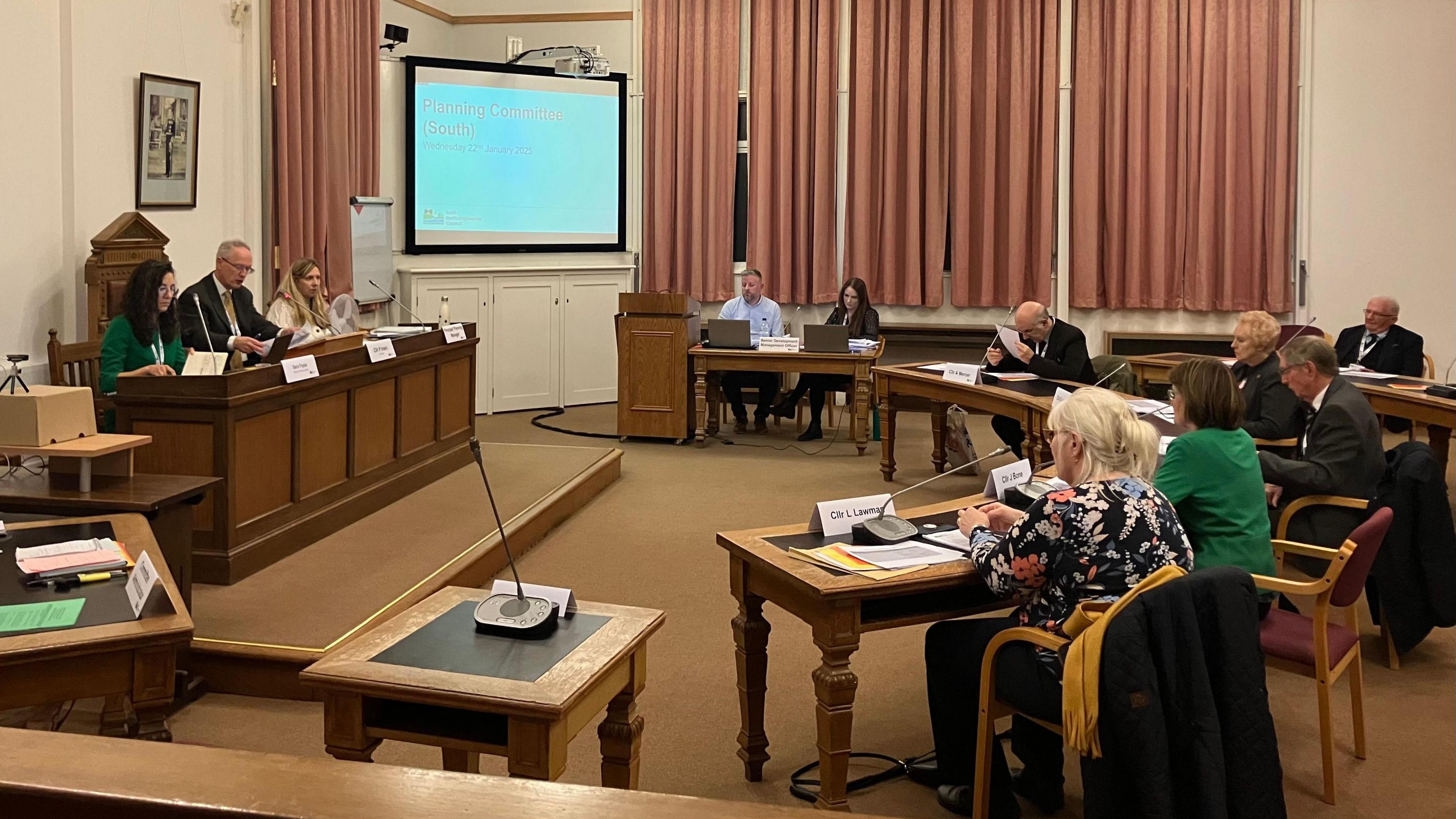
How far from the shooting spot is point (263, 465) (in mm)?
4727

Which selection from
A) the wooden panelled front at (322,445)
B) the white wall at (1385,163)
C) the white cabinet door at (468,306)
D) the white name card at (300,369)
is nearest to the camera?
the white name card at (300,369)

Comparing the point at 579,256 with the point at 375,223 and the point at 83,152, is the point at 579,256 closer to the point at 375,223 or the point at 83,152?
the point at 375,223

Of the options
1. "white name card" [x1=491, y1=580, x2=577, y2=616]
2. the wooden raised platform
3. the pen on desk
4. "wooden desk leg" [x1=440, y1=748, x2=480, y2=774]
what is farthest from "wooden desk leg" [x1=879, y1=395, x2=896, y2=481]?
the pen on desk

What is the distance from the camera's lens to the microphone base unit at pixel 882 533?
3193 mm

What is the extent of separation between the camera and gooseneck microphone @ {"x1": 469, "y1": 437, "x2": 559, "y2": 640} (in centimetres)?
239

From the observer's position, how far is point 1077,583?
2742 mm

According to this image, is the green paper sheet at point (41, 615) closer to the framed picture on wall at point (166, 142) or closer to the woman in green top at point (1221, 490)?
the woman in green top at point (1221, 490)

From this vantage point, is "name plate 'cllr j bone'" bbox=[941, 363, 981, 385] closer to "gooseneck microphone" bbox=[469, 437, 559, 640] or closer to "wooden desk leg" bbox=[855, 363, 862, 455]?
"wooden desk leg" bbox=[855, 363, 862, 455]

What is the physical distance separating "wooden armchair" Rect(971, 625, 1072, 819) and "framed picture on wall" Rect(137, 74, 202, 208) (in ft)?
17.6

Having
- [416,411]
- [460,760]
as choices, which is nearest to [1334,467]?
[460,760]

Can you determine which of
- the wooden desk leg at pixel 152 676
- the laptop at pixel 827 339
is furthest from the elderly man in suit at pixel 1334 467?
the laptop at pixel 827 339

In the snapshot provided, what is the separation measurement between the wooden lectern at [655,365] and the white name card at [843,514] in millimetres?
4766

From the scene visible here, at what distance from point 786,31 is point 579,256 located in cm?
236

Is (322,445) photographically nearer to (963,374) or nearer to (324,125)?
(963,374)
